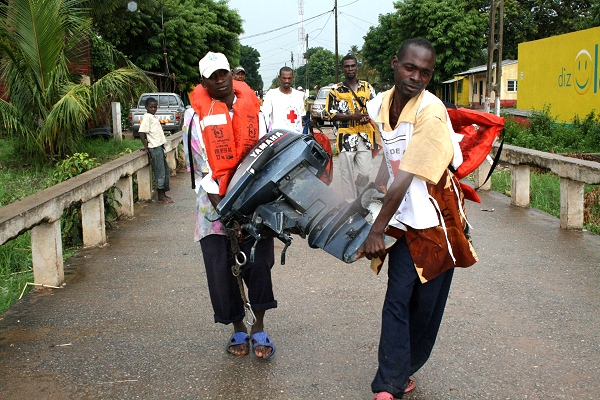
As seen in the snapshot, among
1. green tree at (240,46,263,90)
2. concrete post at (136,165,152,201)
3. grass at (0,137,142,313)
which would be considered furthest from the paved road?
green tree at (240,46,263,90)

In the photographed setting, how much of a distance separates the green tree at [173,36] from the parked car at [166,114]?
6478 millimetres

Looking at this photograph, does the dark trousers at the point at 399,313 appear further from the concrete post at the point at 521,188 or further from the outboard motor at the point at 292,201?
the concrete post at the point at 521,188

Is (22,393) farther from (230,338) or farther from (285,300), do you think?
(285,300)

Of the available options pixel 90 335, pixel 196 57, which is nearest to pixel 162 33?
pixel 196 57

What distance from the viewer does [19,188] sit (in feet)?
32.7

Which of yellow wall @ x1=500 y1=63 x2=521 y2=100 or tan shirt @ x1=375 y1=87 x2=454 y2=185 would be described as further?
yellow wall @ x1=500 y1=63 x2=521 y2=100

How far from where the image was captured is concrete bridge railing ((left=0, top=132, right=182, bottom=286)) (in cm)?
494

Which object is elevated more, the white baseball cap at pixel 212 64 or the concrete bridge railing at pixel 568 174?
the white baseball cap at pixel 212 64

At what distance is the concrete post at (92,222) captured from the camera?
23.2 feet

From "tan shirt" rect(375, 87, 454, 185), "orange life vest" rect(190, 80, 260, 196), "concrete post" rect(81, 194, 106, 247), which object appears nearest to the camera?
"tan shirt" rect(375, 87, 454, 185)

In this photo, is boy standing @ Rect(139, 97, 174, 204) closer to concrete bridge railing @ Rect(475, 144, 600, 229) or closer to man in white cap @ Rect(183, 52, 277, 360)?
concrete bridge railing @ Rect(475, 144, 600, 229)

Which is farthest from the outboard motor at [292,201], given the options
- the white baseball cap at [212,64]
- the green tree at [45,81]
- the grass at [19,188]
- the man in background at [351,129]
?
the green tree at [45,81]

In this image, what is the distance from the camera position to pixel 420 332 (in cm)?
340

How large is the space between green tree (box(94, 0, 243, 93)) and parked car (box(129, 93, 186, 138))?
6.48 m
